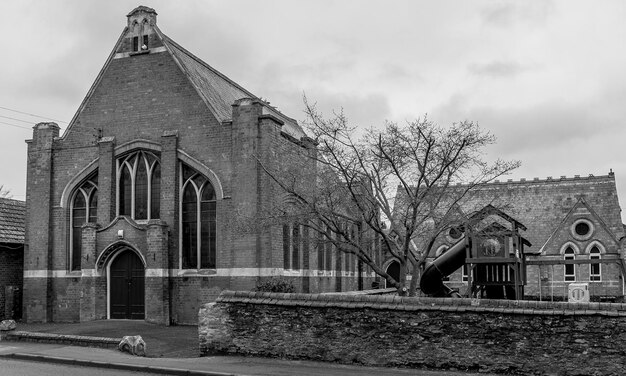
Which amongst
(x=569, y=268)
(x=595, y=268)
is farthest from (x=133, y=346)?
(x=595, y=268)

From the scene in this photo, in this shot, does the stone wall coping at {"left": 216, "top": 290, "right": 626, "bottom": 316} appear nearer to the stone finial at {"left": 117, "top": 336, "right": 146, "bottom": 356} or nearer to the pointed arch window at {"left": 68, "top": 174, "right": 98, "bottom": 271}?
the stone finial at {"left": 117, "top": 336, "right": 146, "bottom": 356}

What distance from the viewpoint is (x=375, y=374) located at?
14883 mm

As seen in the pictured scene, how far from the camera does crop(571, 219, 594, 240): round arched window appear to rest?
47969mm

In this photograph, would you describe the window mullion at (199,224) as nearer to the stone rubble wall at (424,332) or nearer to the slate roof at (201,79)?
the slate roof at (201,79)

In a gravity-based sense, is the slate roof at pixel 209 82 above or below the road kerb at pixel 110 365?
above

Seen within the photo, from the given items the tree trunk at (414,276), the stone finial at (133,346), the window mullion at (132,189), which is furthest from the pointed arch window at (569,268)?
the stone finial at (133,346)

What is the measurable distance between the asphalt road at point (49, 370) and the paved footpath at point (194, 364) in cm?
31

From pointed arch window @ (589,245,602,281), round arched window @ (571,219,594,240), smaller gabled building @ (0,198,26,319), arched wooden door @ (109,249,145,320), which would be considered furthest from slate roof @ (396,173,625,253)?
smaller gabled building @ (0,198,26,319)

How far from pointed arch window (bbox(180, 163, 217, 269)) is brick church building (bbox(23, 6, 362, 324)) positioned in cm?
4

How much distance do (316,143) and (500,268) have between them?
9244 mm

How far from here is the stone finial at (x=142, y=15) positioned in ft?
93.9

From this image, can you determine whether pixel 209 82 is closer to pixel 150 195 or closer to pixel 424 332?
pixel 150 195

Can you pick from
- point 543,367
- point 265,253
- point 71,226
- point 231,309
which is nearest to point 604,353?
point 543,367

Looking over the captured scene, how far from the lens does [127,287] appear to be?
89.6 feet
